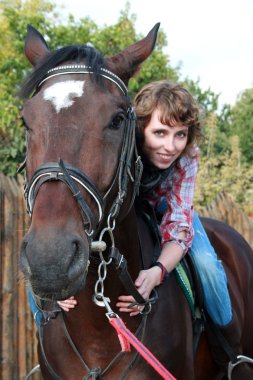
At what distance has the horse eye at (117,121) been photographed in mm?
A: 2357

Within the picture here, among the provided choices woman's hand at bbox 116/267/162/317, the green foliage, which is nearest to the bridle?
woman's hand at bbox 116/267/162/317

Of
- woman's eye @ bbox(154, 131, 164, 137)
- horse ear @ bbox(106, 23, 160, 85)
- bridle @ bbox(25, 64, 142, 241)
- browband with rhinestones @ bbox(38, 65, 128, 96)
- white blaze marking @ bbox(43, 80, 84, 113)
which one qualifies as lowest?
bridle @ bbox(25, 64, 142, 241)

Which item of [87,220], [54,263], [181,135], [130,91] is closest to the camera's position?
[54,263]

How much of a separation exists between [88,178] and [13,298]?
386 centimetres

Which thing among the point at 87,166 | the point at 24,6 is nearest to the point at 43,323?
the point at 87,166

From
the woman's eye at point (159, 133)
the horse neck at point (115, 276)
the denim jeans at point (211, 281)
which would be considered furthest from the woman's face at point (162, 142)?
the denim jeans at point (211, 281)

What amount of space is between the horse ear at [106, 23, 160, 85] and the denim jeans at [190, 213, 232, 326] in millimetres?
1290

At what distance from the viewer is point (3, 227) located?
5.59 metres

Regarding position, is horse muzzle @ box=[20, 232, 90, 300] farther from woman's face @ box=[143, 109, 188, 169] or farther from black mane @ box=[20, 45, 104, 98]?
woman's face @ box=[143, 109, 188, 169]

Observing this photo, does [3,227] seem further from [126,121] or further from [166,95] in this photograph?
[126,121]

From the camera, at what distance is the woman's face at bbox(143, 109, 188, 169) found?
2.99m

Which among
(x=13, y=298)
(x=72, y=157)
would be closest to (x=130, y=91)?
(x=13, y=298)

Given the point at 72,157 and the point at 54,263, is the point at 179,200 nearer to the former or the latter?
the point at 72,157

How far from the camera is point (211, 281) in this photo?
3.40m
